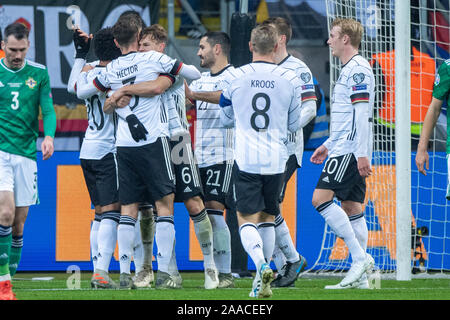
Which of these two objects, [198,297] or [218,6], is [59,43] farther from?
[198,297]

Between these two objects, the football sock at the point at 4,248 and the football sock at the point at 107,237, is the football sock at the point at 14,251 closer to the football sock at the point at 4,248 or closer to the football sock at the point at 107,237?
the football sock at the point at 107,237

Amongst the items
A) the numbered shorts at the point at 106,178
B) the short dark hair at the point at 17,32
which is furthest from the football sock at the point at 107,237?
the short dark hair at the point at 17,32

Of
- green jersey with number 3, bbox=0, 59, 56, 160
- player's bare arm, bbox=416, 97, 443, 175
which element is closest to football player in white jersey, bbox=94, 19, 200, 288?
green jersey with number 3, bbox=0, 59, 56, 160

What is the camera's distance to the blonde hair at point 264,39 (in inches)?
267

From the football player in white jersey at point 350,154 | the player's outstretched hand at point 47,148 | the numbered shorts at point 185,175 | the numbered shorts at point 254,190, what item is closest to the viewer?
the numbered shorts at point 254,190

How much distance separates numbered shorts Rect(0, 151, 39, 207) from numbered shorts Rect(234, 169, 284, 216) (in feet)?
5.47

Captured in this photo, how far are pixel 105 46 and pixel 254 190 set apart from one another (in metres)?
2.11

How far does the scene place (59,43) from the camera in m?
11.0

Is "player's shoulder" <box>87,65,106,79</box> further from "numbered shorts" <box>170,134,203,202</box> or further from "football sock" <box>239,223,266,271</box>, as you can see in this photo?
"football sock" <box>239,223,266,271</box>

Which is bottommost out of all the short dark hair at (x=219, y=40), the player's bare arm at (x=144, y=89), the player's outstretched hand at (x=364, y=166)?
the player's outstretched hand at (x=364, y=166)

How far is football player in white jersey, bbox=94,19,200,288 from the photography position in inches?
287

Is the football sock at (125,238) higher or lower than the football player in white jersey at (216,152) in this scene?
lower

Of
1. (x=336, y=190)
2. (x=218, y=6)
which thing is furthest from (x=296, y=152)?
(x=218, y=6)

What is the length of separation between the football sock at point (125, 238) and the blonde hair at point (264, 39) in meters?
1.76
